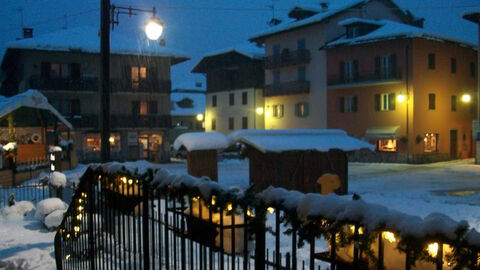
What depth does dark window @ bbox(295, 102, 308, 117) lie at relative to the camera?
44812 millimetres

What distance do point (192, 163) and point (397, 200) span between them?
29.8 ft

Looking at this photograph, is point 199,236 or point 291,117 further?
point 291,117

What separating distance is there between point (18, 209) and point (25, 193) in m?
4.52

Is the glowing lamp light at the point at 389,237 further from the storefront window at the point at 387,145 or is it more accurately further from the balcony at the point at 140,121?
the balcony at the point at 140,121

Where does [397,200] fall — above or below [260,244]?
below

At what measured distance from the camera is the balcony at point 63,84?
37.8 meters

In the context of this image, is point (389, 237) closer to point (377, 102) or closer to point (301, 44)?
point (377, 102)

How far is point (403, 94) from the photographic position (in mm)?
35781

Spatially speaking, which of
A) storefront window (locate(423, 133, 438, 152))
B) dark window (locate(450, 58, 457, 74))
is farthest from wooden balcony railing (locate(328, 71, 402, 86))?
dark window (locate(450, 58, 457, 74))

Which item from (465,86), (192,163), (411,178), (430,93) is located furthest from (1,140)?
(465,86)

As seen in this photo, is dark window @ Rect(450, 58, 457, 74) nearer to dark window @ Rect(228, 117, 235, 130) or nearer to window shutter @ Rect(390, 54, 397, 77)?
window shutter @ Rect(390, 54, 397, 77)

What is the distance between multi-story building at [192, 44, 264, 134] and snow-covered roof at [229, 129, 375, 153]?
29575mm

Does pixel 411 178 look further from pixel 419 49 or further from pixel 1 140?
pixel 1 140

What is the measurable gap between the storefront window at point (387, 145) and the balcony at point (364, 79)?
524cm
